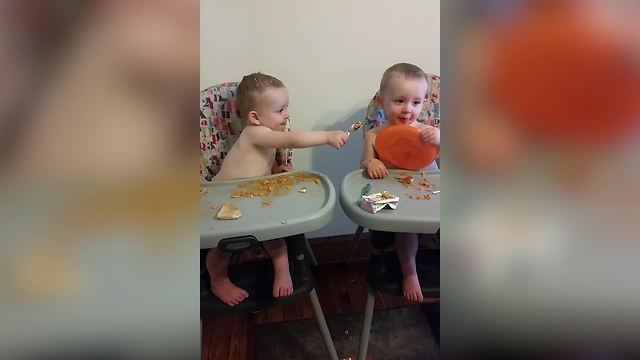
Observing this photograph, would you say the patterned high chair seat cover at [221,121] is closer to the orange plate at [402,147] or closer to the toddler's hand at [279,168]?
the toddler's hand at [279,168]

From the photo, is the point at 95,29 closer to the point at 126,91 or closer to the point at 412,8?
the point at 126,91

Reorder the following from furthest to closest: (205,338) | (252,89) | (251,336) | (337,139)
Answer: (251,336) < (252,89) < (337,139) < (205,338)

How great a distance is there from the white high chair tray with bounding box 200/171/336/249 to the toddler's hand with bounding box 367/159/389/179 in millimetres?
120

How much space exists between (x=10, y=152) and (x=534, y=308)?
0.31m

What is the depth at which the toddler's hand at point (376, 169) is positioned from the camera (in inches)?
31.4

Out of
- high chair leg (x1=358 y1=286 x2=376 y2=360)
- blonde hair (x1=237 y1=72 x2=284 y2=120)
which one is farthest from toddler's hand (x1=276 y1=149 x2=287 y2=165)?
high chair leg (x1=358 y1=286 x2=376 y2=360)

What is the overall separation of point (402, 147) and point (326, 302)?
0.51 metres

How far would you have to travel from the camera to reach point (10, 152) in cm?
18

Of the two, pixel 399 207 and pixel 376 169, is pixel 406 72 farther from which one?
A: pixel 399 207

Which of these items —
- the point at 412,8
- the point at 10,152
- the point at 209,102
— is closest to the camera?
the point at 10,152

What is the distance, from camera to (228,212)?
1.96 ft

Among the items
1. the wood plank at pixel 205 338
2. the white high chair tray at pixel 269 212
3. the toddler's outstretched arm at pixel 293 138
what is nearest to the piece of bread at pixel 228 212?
the white high chair tray at pixel 269 212

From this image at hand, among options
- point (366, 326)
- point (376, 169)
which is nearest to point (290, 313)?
point (366, 326)

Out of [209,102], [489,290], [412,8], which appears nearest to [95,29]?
[489,290]
